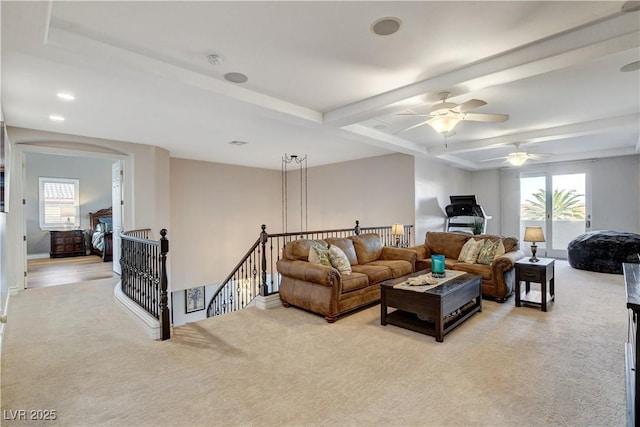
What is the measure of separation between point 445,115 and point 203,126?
3.65 meters

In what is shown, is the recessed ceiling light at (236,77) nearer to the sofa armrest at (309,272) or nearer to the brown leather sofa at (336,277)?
the brown leather sofa at (336,277)

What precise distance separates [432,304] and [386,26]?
2.59 m

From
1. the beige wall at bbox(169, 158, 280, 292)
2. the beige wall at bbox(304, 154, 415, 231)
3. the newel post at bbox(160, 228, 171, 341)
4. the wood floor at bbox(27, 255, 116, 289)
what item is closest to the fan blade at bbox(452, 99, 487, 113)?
the newel post at bbox(160, 228, 171, 341)

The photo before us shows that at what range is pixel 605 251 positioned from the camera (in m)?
6.51

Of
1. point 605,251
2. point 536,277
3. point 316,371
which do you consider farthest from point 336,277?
point 605,251

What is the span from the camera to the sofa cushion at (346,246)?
477cm

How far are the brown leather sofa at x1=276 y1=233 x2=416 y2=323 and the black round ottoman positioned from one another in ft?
14.3

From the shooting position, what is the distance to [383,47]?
2.80 metres

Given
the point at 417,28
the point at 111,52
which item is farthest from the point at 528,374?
the point at 111,52

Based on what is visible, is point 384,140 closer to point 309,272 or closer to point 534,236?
point 534,236

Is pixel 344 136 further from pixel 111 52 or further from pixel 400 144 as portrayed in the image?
pixel 111 52

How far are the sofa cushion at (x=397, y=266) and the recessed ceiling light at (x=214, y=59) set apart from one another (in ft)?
11.4

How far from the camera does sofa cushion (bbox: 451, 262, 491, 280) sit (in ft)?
15.1

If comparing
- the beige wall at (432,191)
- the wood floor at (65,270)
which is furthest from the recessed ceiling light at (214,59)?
the beige wall at (432,191)
